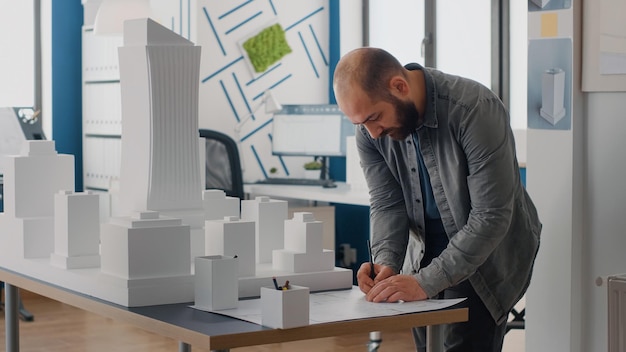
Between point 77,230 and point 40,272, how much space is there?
0.16 m

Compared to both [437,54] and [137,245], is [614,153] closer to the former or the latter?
[137,245]

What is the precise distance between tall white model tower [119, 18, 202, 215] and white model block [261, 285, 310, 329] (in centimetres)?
58

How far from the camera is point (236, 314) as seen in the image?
1976 millimetres

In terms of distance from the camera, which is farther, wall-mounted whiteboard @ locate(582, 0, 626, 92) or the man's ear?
wall-mounted whiteboard @ locate(582, 0, 626, 92)

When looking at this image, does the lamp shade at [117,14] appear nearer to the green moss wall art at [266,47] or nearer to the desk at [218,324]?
the green moss wall art at [266,47]

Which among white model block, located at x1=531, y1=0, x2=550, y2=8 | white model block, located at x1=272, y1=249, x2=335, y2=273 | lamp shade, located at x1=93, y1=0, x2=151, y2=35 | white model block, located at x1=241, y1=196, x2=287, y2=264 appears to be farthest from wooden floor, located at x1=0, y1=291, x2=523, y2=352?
white model block, located at x1=272, y1=249, x2=335, y2=273

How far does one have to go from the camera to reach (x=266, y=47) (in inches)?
248

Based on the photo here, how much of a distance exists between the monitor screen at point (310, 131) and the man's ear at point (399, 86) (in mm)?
3479

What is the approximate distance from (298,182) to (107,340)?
149 cm

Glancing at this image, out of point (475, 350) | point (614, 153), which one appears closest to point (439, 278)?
point (475, 350)

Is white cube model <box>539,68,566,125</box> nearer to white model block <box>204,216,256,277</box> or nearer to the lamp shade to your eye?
white model block <box>204,216,256,277</box>

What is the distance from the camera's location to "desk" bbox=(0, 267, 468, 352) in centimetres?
181

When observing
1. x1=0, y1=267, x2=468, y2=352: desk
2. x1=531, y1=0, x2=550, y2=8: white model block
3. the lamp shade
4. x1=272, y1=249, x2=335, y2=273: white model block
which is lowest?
x1=0, y1=267, x2=468, y2=352: desk

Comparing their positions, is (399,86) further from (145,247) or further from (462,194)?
(145,247)
